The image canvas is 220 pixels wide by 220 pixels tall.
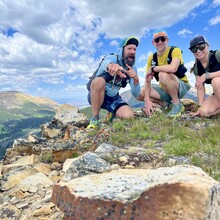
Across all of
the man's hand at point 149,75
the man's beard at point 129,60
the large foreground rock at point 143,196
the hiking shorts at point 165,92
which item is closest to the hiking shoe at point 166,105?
the hiking shorts at point 165,92

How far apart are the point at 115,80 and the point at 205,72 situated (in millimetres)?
3635

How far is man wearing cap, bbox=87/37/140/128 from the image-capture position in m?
11.1

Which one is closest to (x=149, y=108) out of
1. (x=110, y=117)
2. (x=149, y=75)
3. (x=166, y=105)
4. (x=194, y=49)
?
(x=166, y=105)

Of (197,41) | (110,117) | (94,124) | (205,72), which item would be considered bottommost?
(94,124)

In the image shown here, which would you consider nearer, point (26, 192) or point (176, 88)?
point (26, 192)

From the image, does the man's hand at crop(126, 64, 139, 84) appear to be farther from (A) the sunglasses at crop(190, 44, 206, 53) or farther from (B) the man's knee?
(A) the sunglasses at crop(190, 44, 206, 53)

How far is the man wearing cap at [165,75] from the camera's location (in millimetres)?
11164

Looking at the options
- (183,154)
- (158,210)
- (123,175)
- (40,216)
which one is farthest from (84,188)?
(183,154)

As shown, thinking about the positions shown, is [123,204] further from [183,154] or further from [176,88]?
[176,88]

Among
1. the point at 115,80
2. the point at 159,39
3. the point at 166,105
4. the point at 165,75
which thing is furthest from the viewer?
the point at 166,105

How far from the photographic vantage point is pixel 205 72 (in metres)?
11.0

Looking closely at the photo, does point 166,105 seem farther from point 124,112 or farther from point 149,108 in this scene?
point 124,112

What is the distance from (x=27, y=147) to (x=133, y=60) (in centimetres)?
556

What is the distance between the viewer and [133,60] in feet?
38.0
